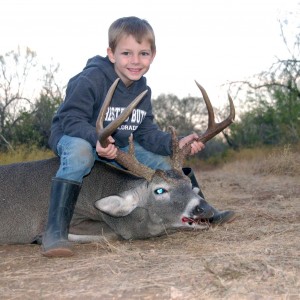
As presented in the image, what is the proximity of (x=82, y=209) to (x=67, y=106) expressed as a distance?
93 centimetres

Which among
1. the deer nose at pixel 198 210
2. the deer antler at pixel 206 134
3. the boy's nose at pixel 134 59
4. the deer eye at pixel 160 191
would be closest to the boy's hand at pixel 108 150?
the deer eye at pixel 160 191

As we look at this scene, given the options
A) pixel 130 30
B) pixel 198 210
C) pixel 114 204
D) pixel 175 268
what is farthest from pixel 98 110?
pixel 175 268

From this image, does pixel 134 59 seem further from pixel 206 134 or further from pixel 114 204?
pixel 114 204

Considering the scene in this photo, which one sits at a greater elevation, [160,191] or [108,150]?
[108,150]

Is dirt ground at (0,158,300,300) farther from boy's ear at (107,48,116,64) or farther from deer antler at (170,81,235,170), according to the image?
boy's ear at (107,48,116,64)

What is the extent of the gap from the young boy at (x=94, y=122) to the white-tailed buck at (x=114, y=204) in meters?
0.30

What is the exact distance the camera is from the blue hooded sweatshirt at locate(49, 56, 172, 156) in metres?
4.91

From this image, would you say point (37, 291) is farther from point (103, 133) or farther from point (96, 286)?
point (103, 133)

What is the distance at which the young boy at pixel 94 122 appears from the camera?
4.58 m

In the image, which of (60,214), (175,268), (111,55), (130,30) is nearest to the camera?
(175,268)

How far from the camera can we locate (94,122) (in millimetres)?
5184

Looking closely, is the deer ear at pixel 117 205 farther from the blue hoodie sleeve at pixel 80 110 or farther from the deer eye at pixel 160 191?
the blue hoodie sleeve at pixel 80 110

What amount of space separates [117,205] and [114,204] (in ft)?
0.10

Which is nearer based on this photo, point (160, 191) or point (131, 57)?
point (160, 191)
